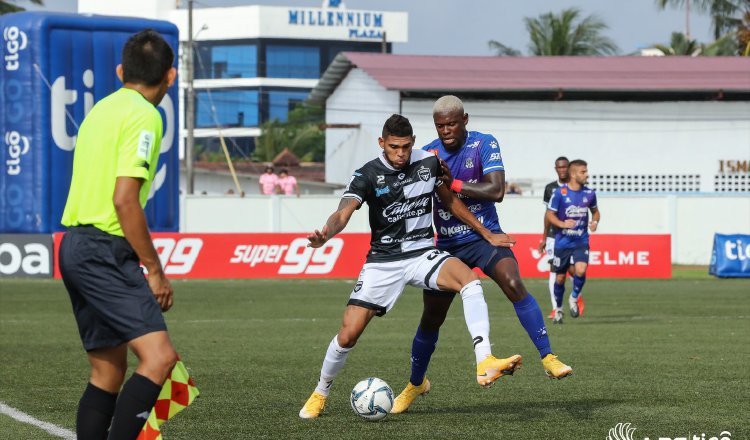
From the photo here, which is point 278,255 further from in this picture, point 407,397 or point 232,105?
point 232,105

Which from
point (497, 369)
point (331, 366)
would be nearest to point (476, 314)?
point (497, 369)

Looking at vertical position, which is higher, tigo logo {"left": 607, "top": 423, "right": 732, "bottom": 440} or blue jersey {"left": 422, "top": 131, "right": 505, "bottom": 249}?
blue jersey {"left": 422, "top": 131, "right": 505, "bottom": 249}

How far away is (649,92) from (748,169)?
4.15 m

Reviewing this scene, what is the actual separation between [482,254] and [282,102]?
11089 cm

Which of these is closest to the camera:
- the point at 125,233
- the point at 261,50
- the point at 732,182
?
the point at 125,233

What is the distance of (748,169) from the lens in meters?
43.0

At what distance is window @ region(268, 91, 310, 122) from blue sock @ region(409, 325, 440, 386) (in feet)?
359

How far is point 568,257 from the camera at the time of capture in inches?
692

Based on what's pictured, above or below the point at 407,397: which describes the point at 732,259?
below

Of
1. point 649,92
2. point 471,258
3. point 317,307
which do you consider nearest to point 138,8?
point 649,92

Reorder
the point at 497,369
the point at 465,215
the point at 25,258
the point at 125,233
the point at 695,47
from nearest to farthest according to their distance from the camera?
the point at 125,233, the point at 497,369, the point at 465,215, the point at 25,258, the point at 695,47

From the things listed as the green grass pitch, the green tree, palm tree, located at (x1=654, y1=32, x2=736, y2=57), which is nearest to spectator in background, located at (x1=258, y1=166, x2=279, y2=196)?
the green grass pitch

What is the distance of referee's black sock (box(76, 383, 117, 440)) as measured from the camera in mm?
5941

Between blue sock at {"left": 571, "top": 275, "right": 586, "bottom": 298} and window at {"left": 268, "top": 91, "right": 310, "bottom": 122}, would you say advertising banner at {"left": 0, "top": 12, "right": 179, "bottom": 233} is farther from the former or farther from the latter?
window at {"left": 268, "top": 91, "right": 310, "bottom": 122}
